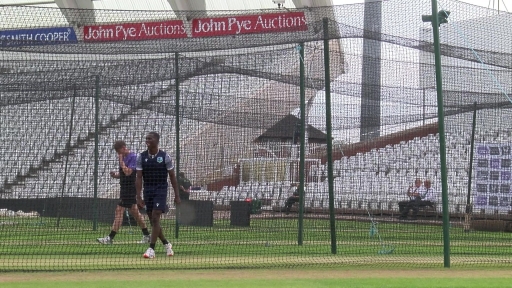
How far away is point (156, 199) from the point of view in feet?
42.1

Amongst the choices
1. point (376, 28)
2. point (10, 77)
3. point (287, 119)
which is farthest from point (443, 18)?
point (10, 77)

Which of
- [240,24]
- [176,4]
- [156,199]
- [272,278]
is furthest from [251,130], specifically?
[176,4]

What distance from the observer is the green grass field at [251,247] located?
12.0 meters

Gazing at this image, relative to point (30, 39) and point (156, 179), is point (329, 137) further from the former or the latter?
point (30, 39)

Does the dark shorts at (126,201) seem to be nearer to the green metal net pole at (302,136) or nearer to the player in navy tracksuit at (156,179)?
the player in navy tracksuit at (156,179)

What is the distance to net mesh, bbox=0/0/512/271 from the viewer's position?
42.6ft

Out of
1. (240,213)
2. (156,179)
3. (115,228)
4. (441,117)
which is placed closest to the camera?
(441,117)

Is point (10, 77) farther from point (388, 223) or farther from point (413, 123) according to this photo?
point (413, 123)

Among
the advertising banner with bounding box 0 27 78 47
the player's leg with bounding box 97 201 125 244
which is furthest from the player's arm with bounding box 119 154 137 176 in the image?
the advertising banner with bounding box 0 27 78 47

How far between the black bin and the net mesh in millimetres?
40

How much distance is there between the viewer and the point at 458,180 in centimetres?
1817

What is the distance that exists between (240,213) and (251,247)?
1.73 m

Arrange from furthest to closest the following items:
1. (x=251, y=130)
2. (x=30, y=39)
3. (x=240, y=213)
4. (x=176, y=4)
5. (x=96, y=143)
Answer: (x=176, y=4), (x=240, y=213), (x=96, y=143), (x=251, y=130), (x=30, y=39)

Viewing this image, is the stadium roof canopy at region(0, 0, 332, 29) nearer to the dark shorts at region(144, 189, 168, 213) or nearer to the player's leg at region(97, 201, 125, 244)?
the player's leg at region(97, 201, 125, 244)
